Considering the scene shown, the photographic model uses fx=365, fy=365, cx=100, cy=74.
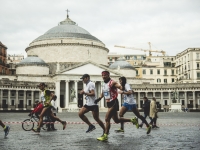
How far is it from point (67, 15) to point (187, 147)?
9700cm

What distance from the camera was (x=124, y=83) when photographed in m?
14.8

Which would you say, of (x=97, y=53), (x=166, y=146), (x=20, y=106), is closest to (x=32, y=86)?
(x=20, y=106)

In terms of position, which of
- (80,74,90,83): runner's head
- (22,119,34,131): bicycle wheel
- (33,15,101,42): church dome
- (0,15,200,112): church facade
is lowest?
(22,119,34,131): bicycle wheel

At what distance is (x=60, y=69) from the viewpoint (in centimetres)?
8644

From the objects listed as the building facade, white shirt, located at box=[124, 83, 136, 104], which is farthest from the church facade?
white shirt, located at box=[124, 83, 136, 104]

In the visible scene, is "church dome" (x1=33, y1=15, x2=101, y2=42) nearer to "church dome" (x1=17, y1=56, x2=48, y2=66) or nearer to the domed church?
the domed church

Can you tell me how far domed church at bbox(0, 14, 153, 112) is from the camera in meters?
77.2

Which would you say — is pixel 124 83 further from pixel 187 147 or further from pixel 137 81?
pixel 137 81

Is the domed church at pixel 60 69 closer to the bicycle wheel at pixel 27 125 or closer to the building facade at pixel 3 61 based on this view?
the building facade at pixel 3 61

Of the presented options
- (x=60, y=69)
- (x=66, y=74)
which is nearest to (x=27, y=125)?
(x=66, y=74)

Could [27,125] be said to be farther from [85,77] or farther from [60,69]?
[60,69]

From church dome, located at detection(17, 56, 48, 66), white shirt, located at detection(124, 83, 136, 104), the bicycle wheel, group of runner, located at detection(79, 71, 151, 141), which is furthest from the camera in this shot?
church dome, located at detection(17, 56, 48, 66)

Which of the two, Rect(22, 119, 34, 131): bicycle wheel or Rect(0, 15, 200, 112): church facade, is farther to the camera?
Rect(0, 15, 200, 112): church facade

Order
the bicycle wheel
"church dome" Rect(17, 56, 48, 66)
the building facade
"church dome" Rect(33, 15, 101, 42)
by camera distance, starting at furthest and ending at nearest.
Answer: the building facade → "church dome" Rect(33, 15, 101, 42) → "church dome" Rect(17, 56, 48, 66) → the bicycle wheel
